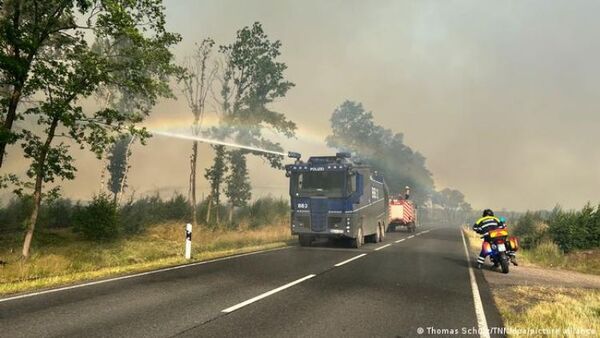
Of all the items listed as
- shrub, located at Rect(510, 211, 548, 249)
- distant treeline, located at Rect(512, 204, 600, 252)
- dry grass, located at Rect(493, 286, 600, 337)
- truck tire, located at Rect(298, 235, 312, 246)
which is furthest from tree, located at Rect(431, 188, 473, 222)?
dry grass, located at Rect(493, 286, 600, 337)

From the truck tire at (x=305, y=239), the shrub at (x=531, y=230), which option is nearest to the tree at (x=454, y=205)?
the shrub at (x=531, y=230)

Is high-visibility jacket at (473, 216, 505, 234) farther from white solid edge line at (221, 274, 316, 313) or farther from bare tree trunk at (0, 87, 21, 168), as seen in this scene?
bare tree trunk at (0, 87, 21, 168)

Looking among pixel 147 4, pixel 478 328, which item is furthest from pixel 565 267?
pixel 147 4

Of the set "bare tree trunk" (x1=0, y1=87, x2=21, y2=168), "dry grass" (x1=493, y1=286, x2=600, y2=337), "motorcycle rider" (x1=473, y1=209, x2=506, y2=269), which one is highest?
"bare tree trunk" (x1=0, y1=87, x2=21, y2=168)

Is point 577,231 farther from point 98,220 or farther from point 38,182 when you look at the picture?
point 38,182

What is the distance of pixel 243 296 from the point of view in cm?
791

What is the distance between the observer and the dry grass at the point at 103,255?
10289 mm

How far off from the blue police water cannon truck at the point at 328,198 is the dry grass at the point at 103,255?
3097 millimetres

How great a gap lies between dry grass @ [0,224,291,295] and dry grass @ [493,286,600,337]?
8.83 m

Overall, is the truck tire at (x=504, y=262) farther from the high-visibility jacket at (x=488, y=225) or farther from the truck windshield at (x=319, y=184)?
the truck windshield at (x=319, y=184)

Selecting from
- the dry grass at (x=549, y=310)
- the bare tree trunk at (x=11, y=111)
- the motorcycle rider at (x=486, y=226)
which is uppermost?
the bare tree trunk at (x=11, y=111)

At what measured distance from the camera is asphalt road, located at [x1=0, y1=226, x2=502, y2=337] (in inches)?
227

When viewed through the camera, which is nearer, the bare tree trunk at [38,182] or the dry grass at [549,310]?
the dry grass at [549,310]

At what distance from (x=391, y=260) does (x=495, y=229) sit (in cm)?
344
